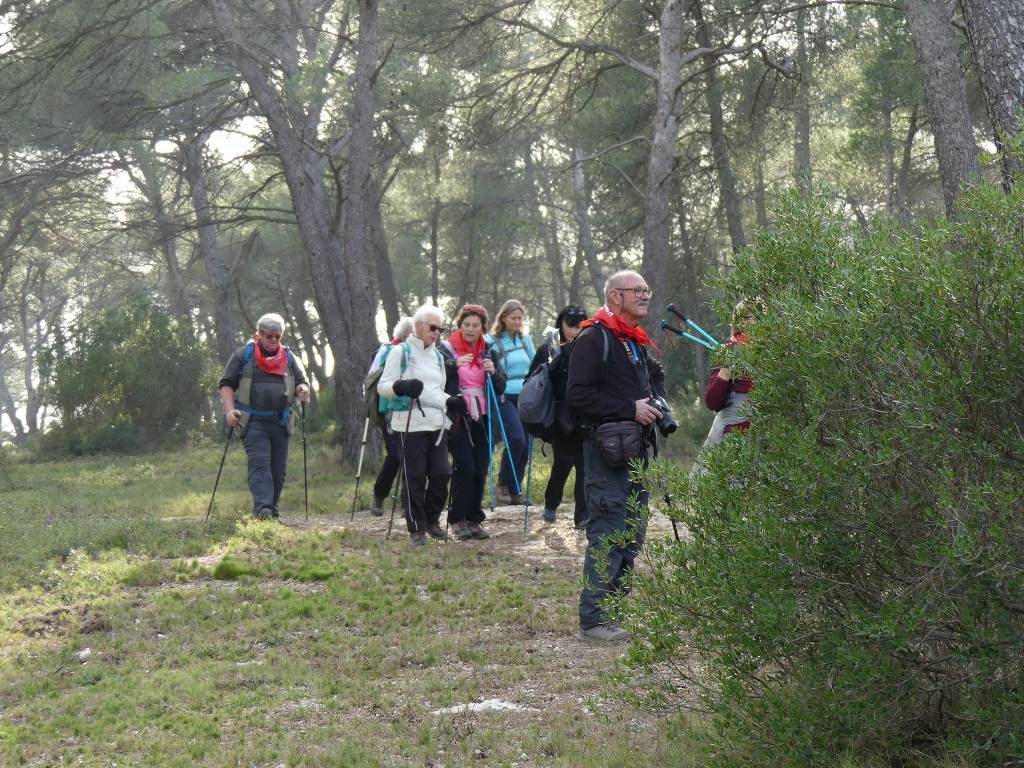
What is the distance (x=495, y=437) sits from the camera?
12.2 m

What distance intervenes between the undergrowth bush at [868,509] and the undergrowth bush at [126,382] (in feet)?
75.6

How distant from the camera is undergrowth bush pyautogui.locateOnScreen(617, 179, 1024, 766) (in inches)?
124

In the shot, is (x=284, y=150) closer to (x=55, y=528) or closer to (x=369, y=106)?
(x=369, y=106)

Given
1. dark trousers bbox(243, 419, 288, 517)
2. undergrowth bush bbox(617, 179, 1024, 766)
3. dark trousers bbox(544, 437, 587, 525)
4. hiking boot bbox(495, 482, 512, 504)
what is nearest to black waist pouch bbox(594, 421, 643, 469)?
undergrowth bush bbox(617, 179, 1024, 766)

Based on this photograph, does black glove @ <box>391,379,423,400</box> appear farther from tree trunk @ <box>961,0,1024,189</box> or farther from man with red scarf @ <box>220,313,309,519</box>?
tree trunk @ <box>961,0,1024,189</box>

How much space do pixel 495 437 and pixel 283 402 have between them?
2.30m

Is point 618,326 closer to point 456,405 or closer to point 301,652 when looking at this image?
point 301,652

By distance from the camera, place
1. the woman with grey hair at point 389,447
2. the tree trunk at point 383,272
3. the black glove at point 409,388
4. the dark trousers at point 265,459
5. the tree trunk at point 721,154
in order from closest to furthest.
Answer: the black glove at point 409,388 < the woman with grey hair at point 389,447 < the dark trousers at point 265,459 < the tree trunk at point 721,154 < the tree trunk at point 383,272

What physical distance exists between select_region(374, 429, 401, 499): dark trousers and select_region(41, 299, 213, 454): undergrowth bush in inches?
585

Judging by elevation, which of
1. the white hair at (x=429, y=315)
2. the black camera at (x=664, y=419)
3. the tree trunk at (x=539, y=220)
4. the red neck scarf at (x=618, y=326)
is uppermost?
the tree trunk at (x=539, y=220)

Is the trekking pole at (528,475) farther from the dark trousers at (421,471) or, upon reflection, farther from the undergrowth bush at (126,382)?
the undergrowth bush at (126,382)

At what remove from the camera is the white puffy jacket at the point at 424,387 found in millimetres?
9977

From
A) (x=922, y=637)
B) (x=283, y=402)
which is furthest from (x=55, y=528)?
(x=922, y=637)

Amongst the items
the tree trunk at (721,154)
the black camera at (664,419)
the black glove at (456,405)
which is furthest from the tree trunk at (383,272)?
the black camera at (664,419)
